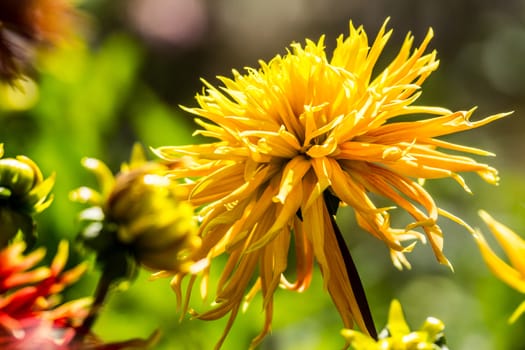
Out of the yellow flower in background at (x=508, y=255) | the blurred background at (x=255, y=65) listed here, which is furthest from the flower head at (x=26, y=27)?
the yellow flower in background at (x=508, y=255)

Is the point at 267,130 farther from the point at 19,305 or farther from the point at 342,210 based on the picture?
the point at 342,210

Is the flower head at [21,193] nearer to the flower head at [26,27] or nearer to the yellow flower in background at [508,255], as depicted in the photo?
the flower head at [26,27]

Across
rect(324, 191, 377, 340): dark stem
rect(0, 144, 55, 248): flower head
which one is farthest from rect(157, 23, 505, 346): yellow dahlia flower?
rect(0, 144, 55, 248): flower head

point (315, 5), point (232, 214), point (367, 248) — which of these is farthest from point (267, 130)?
point (315, 5)

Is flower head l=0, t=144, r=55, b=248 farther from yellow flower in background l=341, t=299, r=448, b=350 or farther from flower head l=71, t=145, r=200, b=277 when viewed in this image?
yellow flower in background l=341, t=299, r=448, b=350

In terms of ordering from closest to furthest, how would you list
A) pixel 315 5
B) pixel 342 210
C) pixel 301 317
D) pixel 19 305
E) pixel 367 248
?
1. pixel 19 305
2. pixel 301 317
3. pixel 342 210
4. pixel 367 248
5. pixel 315 5

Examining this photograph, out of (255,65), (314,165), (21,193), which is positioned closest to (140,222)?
(21,193)

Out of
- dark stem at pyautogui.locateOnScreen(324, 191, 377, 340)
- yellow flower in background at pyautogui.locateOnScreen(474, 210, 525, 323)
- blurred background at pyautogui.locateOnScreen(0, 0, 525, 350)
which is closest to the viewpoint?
yellow flower in background at pyautogui.locateOnScreen(474, 210, 525, 323)

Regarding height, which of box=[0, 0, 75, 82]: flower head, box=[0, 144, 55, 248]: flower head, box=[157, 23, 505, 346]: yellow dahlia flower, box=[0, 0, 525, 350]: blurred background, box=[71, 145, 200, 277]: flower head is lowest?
box=[0, 0, 525, 350]: blurred background
